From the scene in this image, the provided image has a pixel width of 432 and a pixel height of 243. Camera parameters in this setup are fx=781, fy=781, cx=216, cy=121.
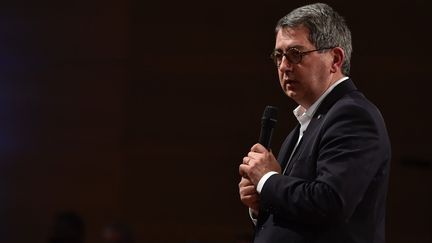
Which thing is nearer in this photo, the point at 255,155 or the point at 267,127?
the point at 255,155

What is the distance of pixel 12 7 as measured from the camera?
16.5 ft

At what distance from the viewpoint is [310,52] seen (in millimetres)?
1936

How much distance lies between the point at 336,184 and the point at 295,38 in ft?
1.36

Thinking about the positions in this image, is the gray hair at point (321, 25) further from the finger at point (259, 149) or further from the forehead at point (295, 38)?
the finger at point (259, 149)

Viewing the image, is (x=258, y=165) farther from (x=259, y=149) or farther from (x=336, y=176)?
(x=336, y=176)

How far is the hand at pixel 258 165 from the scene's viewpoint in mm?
1854

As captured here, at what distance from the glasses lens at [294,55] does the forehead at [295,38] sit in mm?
13

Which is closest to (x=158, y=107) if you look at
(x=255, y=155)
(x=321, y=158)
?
(x=255, y=155)

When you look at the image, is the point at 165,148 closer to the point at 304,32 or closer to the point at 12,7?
the point at 12,7

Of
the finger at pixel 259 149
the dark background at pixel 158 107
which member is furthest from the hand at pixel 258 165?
the dark background at pixel 158 107

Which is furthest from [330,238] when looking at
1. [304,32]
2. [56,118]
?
[56,118]

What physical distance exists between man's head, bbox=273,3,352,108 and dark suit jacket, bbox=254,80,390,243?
0.09 metres

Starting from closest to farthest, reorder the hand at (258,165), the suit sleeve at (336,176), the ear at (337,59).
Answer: the suit sleeve at (336,176) < the hand at (258,165) < the ear at (337,59)

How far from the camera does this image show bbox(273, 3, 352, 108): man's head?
6.36ft
